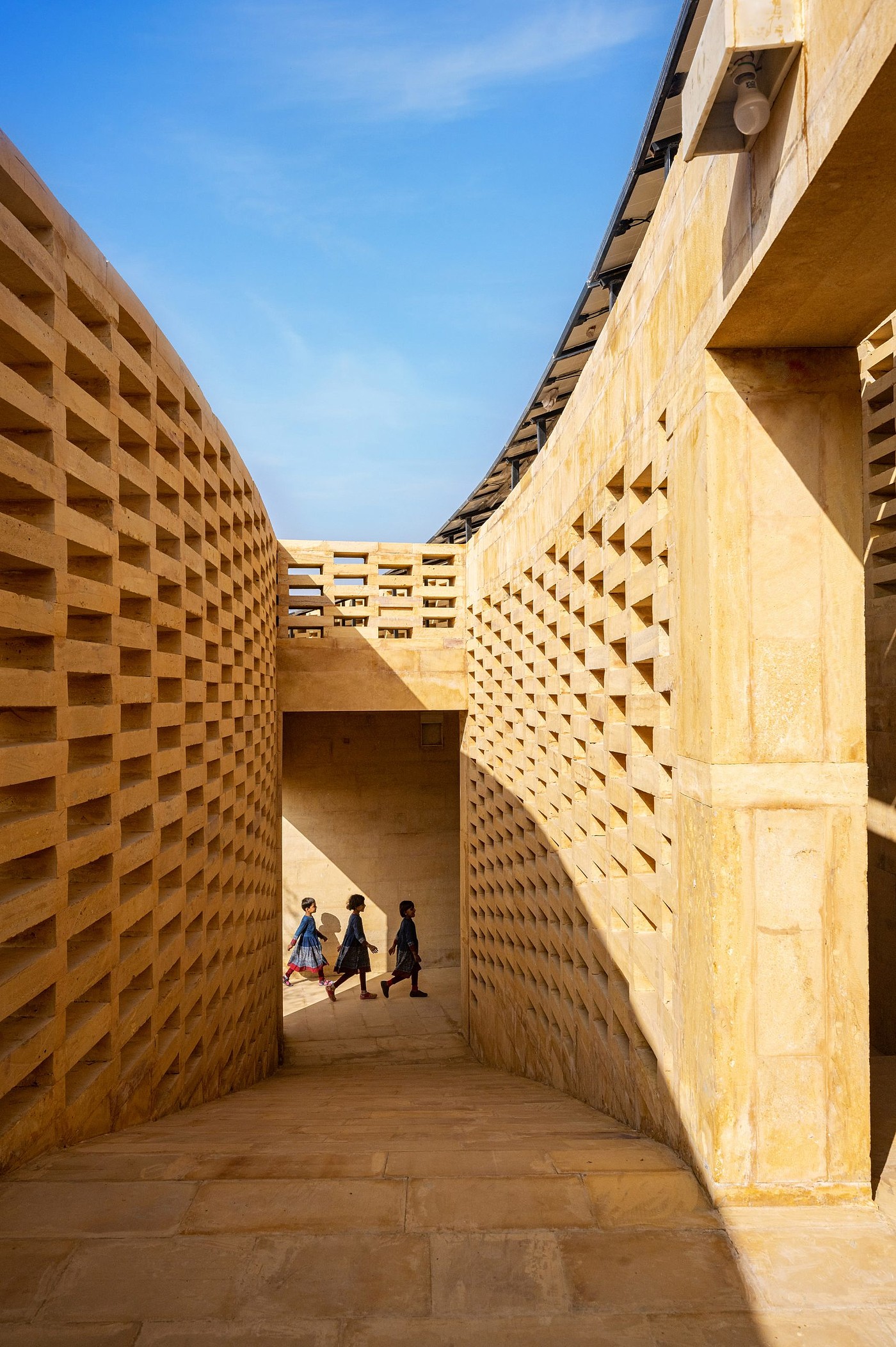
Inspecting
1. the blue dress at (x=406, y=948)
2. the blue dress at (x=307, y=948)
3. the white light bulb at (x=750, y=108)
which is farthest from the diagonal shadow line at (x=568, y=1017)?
the white light bulb at (x=750, y=108)

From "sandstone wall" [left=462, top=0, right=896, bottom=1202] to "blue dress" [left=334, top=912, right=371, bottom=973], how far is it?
671 centimetres

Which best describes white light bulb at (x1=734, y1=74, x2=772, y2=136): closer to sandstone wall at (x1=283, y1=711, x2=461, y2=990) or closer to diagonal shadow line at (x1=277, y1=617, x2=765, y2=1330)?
diagonal shadow line at (x1=277, y1=617, x2=765, y2=1330)

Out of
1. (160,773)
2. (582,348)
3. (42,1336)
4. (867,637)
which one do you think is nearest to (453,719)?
(582,348)

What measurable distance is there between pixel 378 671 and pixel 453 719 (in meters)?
3.24

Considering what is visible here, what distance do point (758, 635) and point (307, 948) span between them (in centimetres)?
886

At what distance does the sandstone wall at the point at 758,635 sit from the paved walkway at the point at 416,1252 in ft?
0.83

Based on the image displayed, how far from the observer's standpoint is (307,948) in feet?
32.7

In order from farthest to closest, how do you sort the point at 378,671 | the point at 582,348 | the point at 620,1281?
the point at 378,671
the point at 582,348
the point at 620,1281

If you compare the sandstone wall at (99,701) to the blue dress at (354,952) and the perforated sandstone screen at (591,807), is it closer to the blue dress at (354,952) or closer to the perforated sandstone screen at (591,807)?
the perforated sandstone screen at (591,807)

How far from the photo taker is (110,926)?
295 cm

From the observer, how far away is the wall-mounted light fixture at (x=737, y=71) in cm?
161

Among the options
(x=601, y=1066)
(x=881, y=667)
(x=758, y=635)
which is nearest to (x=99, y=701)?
(x=758, y=635)

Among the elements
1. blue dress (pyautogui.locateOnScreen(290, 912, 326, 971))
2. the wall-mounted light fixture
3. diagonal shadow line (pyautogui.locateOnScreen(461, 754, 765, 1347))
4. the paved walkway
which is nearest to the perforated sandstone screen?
diagonal shadow line (pyautogui.locateOnScreen(461, 754, 765, 1347))

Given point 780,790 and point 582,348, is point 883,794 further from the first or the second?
point 582,348
